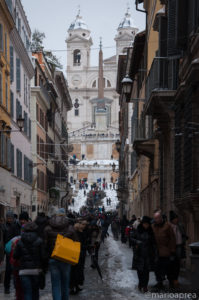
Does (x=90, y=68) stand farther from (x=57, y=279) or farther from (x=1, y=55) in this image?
(x=57, y=279)

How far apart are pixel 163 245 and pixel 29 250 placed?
196 inches

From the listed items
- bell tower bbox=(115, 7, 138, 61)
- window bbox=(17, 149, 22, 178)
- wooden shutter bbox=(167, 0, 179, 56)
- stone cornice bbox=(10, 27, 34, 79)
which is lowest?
window bbox=(17, 149, 22, 178)

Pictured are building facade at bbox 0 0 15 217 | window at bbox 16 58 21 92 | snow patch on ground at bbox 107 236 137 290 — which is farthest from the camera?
window at bbox 16 58 21 92

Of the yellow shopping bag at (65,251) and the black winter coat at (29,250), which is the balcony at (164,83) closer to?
the yellow shopping bag at (65,251)

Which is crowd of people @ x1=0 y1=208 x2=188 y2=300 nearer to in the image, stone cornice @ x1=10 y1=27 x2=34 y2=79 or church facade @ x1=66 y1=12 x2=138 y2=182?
stone cornice @ x1=10 y1=27 x2=34 y2=79

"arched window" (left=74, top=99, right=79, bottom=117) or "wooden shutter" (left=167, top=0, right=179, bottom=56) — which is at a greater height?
"arched window" (left=74, top=99, right=79, bottom=117)

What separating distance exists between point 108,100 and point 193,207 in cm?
15990

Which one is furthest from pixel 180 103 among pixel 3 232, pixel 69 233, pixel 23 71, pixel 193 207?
pixel 23 71

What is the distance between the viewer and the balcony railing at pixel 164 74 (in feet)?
70.4

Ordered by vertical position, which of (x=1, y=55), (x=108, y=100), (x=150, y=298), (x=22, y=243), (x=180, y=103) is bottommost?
(x=150, y=298)

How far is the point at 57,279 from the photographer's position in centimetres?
1112

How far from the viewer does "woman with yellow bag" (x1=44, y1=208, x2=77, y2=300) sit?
1109cm

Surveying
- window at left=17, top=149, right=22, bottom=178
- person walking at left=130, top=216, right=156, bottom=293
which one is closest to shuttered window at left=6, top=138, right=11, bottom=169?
window at left=17, top=149, right=22, bottom=178

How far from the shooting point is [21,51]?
40.5m
